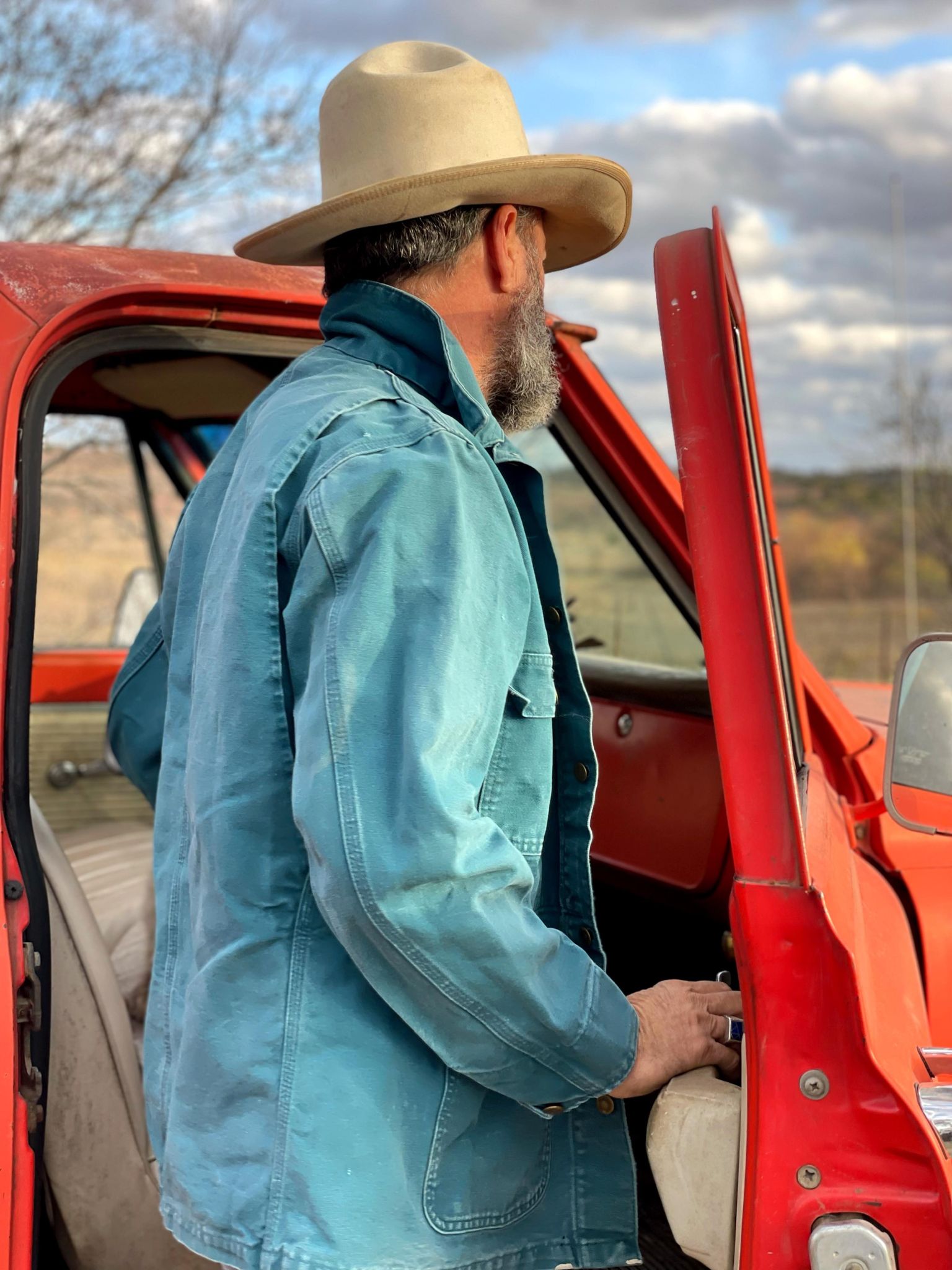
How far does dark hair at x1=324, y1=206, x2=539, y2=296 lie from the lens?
1516 mm

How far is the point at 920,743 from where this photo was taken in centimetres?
146

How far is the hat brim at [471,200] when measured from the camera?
1484mm

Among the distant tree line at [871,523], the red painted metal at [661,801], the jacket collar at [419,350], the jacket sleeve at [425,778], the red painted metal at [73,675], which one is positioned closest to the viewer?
the jacket sleeve at [425,778]

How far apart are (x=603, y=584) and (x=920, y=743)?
113cm

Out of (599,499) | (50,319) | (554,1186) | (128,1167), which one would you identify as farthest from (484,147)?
(128,1167)

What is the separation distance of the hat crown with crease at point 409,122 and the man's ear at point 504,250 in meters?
0.07

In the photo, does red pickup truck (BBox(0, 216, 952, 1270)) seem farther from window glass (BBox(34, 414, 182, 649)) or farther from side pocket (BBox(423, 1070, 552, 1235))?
window glass (BBox(34, 414, 182, 649))

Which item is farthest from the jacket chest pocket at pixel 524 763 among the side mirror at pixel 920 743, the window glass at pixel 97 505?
the window glass at pixel 97 505

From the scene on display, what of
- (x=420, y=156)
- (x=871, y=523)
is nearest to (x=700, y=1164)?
(x=420, y=156)

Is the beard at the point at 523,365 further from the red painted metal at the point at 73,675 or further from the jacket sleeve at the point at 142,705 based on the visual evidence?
the red painted metal at the point at 73,675

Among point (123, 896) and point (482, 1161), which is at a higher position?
point (482, 1161)

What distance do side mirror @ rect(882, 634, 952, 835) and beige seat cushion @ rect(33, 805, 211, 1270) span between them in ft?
3.86

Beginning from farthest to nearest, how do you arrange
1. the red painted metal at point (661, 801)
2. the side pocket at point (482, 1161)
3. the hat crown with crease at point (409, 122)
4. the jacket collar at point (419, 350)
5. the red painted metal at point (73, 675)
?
the red painted metal at point (73, 675) → the red painted metal at point (661, 801) → the hat crown with crease at point (409, 122) → the jacket collar at point (419, 350) → the side pocket at point (482, 1161)

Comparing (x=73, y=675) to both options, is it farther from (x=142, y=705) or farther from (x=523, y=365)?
(x=523, y=365)
